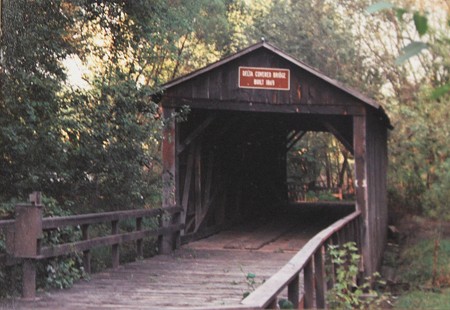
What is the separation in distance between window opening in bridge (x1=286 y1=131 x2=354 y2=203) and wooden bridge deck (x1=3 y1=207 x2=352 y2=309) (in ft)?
59.4

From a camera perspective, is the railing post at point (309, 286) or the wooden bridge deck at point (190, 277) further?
the wooden bridge deck at point (190, 277)

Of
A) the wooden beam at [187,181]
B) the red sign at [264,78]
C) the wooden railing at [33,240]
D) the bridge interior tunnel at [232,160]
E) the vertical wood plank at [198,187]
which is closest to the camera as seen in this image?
the wooden railing at [33,240]

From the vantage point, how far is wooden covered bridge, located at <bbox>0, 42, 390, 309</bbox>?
7.26 meters

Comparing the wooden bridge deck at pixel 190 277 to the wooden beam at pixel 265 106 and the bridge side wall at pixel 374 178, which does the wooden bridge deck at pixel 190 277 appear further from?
the wooden beam at pixel 265 106

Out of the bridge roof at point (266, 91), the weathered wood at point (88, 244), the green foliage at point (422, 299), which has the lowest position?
the green foliage at point (422, 299)

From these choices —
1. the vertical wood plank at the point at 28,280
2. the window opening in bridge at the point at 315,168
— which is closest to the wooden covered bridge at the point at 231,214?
the vertical wood plank at the point at 28,280

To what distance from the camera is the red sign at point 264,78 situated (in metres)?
12.9

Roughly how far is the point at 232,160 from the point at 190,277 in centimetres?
850

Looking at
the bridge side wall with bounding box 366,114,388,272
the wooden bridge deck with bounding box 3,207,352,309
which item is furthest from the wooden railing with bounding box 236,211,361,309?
the bridge side wall with bounding box 366,114,388,272

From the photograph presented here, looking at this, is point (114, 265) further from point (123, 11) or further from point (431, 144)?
point (431, 144)

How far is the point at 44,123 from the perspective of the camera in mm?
9672

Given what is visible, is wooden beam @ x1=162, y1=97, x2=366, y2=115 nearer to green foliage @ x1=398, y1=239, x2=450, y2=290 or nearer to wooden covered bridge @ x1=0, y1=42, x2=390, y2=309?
wooden covered bridge @ x1=0, y1=42, x2=390, y2=309

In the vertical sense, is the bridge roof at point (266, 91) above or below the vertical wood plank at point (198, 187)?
above

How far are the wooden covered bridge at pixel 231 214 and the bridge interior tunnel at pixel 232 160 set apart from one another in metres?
0.04
